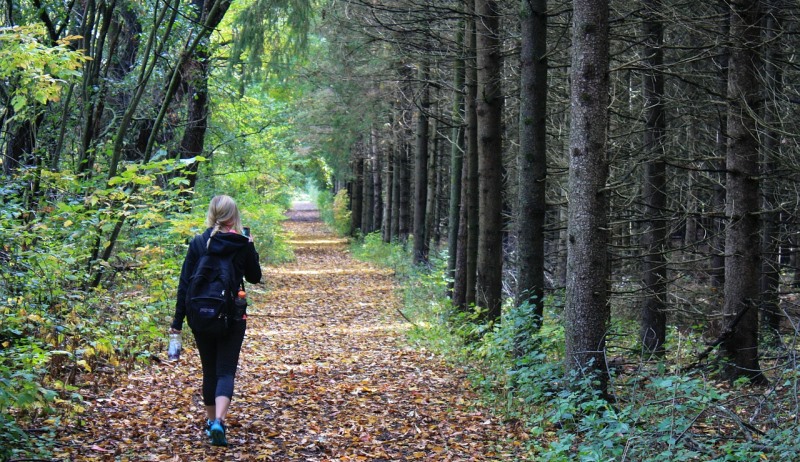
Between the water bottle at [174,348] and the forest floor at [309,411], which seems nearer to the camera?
the forest floor at [309,411]

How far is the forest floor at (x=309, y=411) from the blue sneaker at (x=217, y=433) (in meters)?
0.06

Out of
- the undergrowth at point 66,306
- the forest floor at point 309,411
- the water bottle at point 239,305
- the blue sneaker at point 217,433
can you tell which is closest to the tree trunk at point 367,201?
the forest floor at point 309,411

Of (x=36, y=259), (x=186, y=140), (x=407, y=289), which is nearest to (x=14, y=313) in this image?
(x=36, y=259)

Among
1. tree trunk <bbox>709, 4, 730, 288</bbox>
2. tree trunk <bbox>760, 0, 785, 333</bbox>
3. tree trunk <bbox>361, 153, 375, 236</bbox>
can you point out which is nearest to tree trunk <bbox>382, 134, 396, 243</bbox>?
tree trunk <bbox>361, 153, 375, 236</bbox>

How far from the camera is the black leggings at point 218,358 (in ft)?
19.7

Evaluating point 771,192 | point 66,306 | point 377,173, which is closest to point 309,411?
point 66,306

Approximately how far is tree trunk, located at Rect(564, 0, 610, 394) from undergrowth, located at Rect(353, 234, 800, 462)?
38 cm

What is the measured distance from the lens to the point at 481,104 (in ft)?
34.4

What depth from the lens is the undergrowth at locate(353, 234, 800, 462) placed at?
468 cm

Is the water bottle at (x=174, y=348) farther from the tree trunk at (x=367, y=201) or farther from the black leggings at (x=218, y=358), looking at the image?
the tree trunk at (x=367, y=201)

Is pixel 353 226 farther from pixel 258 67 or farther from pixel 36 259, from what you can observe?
pixel 36 259

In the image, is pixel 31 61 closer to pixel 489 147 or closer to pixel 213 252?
pixel 213 252

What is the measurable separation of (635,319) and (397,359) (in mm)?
5603

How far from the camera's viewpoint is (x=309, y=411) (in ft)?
23.9
